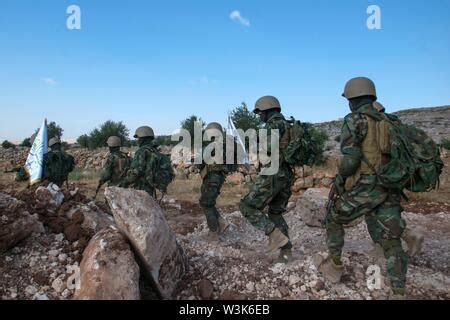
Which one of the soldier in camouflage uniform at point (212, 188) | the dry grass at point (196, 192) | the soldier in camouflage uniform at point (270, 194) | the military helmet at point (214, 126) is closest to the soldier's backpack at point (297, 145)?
the soldier in camouflage uniform at point (270, 194)

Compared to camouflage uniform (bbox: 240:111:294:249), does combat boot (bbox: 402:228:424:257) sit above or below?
below

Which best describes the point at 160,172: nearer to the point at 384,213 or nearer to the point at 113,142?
the point at 113,142

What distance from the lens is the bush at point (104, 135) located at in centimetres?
2988

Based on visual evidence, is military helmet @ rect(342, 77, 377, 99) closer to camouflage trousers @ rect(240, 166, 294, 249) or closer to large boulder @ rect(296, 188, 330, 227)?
camouflage trousers @ rect(240, 166, 294, 249)

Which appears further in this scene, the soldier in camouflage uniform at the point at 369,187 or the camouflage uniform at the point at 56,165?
the camouflage uniform at the point at 56,165

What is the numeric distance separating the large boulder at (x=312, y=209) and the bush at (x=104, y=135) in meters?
24.4

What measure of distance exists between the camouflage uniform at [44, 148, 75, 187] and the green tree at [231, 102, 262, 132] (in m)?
14.4

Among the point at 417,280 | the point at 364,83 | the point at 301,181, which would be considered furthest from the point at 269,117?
the point at 301,181

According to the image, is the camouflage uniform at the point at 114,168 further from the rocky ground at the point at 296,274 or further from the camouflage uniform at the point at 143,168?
the rocky ground at the point at 296,274

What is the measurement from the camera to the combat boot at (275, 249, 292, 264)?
188 inches

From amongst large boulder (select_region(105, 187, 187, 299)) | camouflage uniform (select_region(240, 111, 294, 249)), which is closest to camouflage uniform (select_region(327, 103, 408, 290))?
camouflage uniform (select_region(240, 111, 294, 249))

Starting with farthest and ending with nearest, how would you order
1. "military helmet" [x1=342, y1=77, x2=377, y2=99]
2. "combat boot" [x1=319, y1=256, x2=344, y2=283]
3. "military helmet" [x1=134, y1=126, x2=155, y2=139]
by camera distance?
"military helmet" [x1=134, y1=126, x2=155, y2=139] < "combat boot" [x1=319, y1=256, x2=344, y2=283] < "military helmet" [x1=342, y1=77, x2=377, y2=99]
